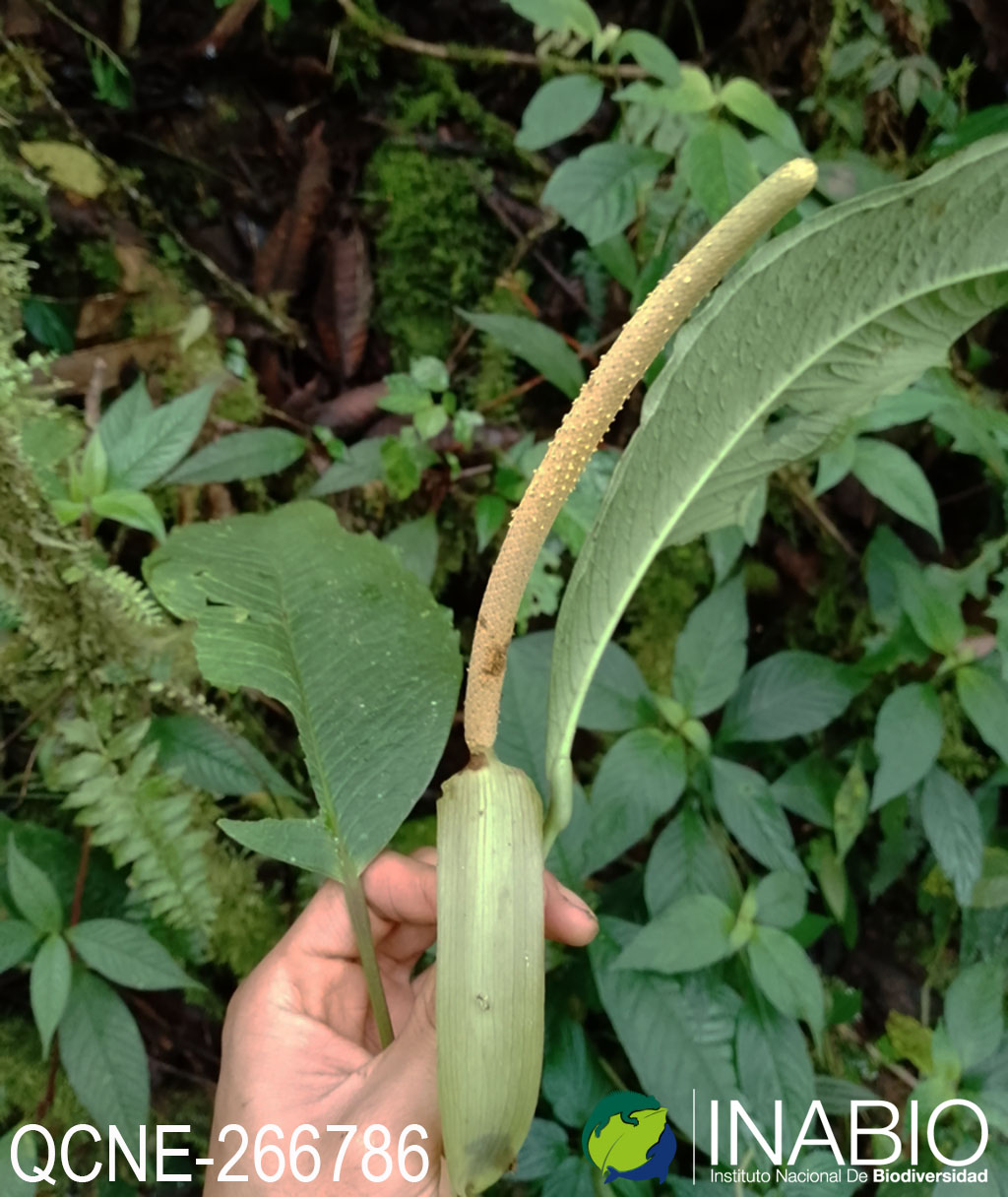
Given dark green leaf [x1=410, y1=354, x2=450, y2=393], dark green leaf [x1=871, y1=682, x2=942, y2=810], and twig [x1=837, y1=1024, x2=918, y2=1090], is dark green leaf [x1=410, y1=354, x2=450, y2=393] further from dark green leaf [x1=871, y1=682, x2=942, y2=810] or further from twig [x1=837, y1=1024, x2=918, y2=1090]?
twig [x1=837, y1=1024, x2=918, y2=1090]

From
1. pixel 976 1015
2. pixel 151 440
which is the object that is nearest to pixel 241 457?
pixel 151 440

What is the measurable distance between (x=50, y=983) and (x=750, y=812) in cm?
74

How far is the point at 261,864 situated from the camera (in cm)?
115

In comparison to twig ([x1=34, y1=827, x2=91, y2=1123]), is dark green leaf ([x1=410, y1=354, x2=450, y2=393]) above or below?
above

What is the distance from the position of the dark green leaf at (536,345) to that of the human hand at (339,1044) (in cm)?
61

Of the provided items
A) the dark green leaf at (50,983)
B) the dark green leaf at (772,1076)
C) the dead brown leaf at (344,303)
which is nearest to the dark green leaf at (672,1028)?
the dark green leaf at (772,1076)

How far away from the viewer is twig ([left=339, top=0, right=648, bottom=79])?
121 cm

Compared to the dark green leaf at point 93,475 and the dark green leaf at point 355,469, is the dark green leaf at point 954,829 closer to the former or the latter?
the dark green leaf at point 355,469

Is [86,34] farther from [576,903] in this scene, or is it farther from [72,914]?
[576,903]

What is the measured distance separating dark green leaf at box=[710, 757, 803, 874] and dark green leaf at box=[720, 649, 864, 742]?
0.07 m

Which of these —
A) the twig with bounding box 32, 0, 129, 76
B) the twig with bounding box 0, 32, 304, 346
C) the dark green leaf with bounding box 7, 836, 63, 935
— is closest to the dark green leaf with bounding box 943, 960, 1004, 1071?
the dark green leaf with bounding box 7, 836, 63, 935

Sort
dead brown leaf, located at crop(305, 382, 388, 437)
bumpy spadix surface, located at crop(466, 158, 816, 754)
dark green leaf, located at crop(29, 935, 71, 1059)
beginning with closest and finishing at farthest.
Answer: bumpy spadix surface, located at crop(466, 158, 816, 754), dark green leaf, located at crop(29, 935, 71, 1059), dead brown leaf, located at crop(305, 382, 388, 437)

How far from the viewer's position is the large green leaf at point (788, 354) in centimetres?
47

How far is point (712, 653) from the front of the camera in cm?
99
